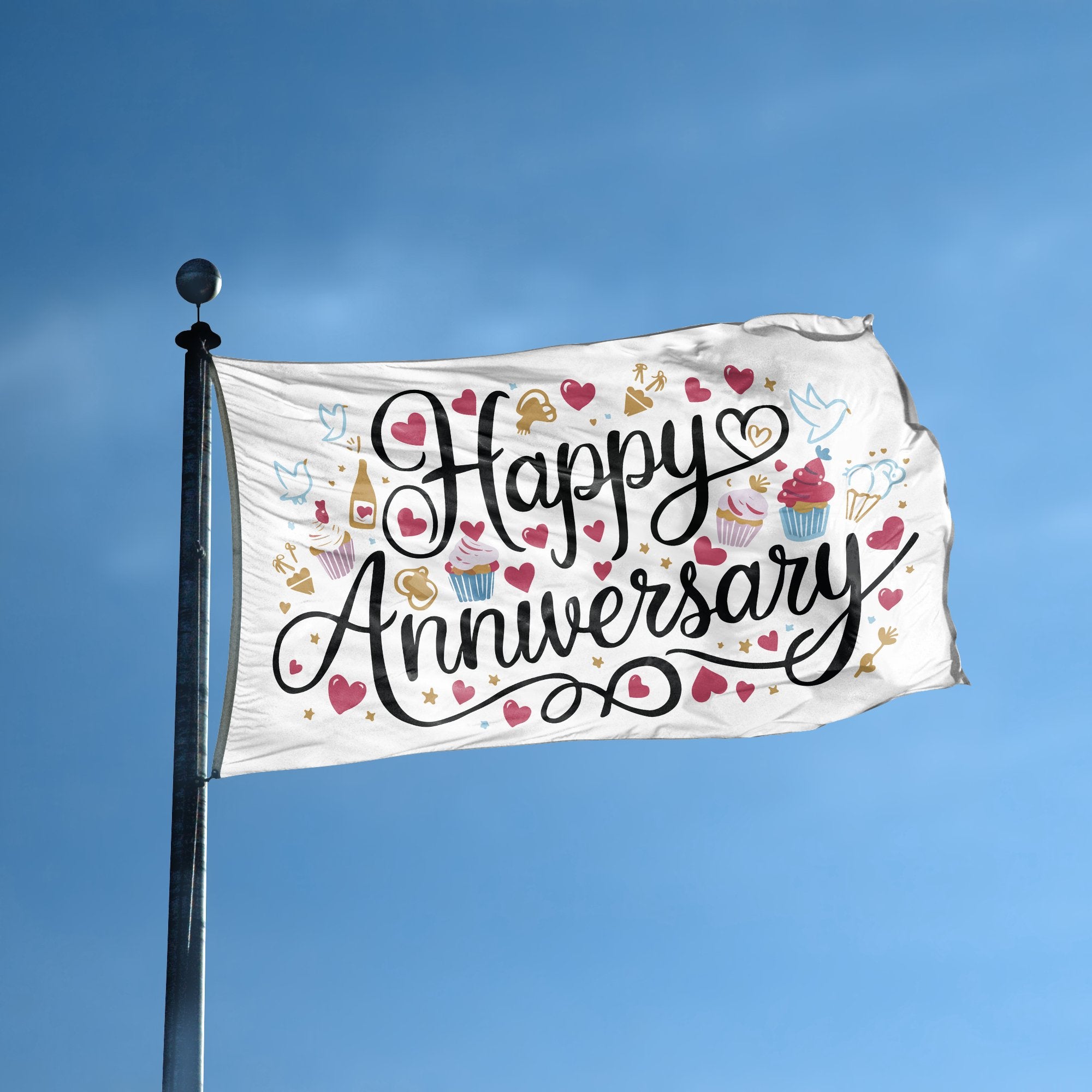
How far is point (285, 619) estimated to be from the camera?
1139 centimetres

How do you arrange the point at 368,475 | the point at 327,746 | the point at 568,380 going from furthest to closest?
the point at 568,380 < the point at 368,475 < the point at 327,746

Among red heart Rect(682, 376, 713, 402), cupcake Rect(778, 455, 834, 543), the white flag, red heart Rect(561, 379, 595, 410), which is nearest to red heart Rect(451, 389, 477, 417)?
the white flag

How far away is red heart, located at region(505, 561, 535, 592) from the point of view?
1234cm

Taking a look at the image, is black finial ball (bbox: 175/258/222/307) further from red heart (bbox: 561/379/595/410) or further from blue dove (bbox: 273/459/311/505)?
red heart (bbox: 561/379/595/410)

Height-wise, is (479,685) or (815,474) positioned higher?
(815,474)

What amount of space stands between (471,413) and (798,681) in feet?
12.4

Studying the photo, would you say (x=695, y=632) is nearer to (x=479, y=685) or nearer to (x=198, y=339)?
(x=479, y=685)

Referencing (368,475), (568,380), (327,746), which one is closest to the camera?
(327,746)

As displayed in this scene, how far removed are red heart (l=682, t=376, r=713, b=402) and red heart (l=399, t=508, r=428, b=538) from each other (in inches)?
116

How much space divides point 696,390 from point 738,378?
446 mm

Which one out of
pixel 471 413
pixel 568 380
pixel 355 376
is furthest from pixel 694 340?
pixel 355 376

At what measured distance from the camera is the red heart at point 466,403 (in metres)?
12.9

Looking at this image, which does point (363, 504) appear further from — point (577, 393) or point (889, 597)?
point (889, 597)

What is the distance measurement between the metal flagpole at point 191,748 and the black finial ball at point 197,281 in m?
0.48
